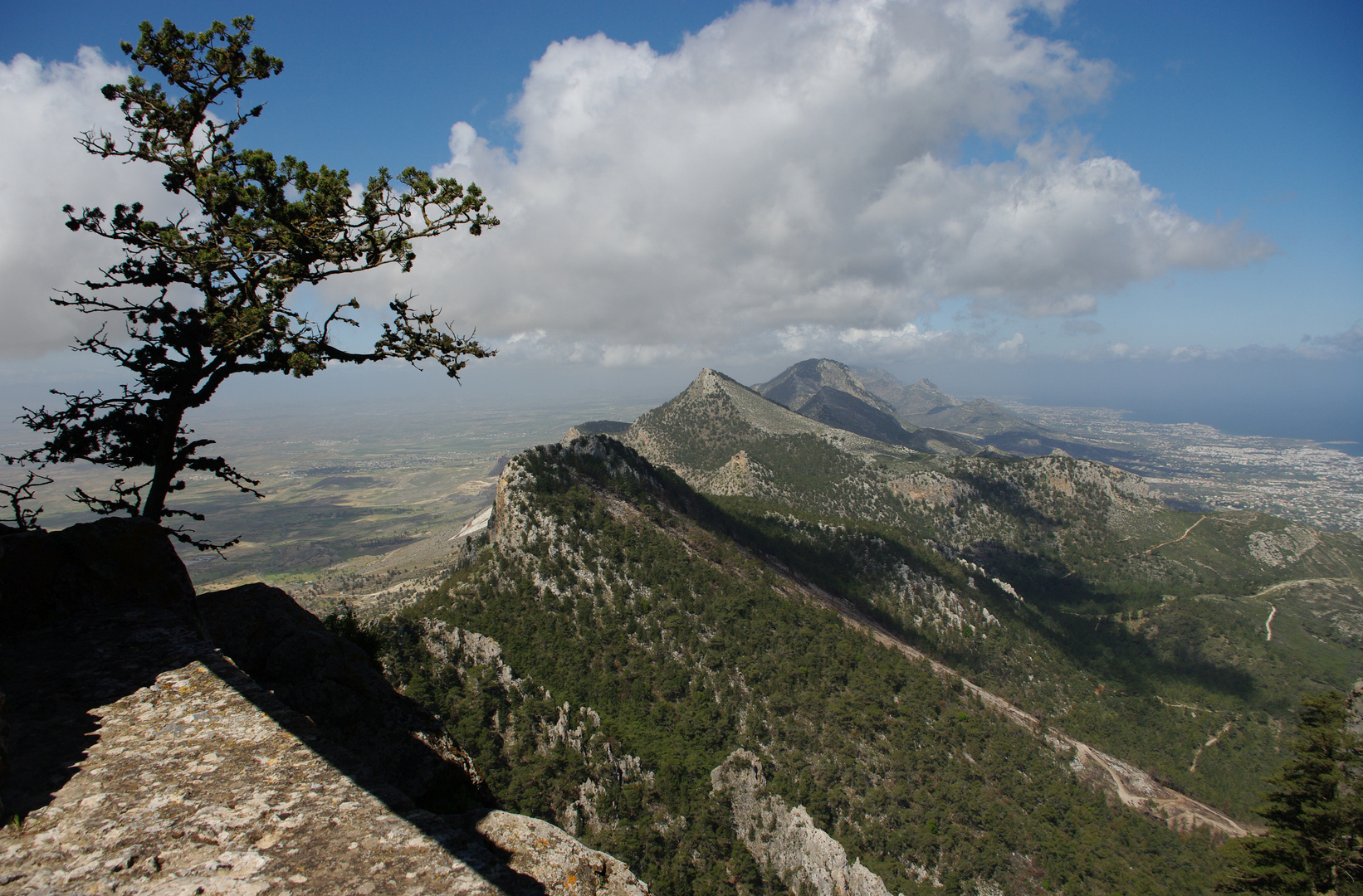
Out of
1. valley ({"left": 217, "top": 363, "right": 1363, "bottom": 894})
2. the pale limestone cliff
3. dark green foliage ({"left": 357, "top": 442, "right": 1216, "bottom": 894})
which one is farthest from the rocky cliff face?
the pale limestone cliff

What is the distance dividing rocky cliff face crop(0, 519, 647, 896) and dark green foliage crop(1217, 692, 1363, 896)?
166 ft

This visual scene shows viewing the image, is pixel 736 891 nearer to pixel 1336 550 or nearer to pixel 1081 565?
pixel 1081 565

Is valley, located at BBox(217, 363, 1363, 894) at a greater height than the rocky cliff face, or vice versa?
the rocky cliff face

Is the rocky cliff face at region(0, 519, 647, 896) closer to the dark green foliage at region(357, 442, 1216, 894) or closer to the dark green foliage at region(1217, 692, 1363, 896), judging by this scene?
the dark green foliage at region(357, 442, 1216, 894)

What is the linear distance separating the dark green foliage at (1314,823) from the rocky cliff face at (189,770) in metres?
50.7

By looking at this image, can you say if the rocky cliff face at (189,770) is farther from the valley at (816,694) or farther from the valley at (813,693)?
the valley at (816,694)

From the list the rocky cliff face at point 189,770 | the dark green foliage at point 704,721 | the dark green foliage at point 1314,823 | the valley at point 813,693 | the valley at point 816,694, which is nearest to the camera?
the rocky cliff face at point 189,770

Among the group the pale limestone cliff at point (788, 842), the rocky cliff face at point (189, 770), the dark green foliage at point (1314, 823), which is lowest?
the pale limestone cliff at point (788, 842)

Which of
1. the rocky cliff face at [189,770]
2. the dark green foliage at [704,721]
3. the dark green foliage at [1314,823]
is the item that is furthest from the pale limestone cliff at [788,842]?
the rocky cliff face at [189,770]

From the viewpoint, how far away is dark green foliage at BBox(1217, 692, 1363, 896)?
107 feet

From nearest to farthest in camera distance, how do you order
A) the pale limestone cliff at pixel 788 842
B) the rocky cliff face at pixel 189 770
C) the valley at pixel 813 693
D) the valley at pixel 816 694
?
the rocky cliff face at pixel 189 770, the pale limestone cliff at pixel 788 842, the valley at pixel 813 693, the valley at pixel 816 694

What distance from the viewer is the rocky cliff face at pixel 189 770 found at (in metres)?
6.12

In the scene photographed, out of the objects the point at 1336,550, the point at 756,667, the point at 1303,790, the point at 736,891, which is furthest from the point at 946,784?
the point at 1336,550

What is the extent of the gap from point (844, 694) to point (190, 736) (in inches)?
3181
